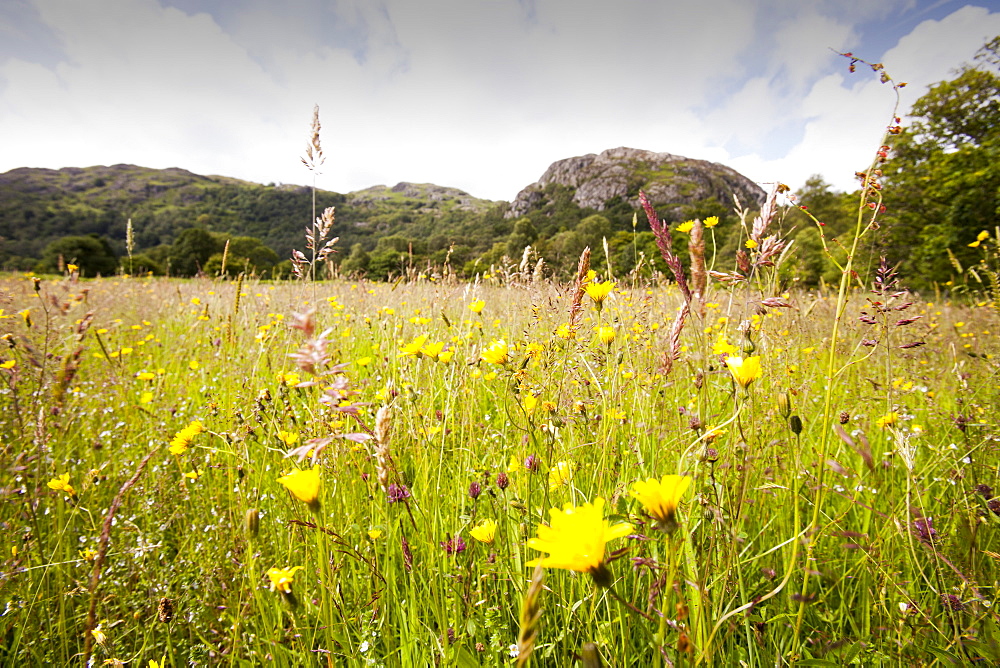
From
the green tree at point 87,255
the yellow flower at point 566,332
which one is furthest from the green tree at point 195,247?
the yellow flower at point 566,332

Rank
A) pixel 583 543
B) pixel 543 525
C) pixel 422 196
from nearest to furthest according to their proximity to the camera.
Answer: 1. pixel 583 543
2. pixel 543 525
3. pixel 422 196

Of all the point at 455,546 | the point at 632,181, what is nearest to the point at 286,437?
the point at 455,546

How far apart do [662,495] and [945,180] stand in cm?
2098

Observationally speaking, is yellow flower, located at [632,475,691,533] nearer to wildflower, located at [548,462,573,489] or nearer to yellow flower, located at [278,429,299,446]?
wildflower, located at [548,462,573,489]

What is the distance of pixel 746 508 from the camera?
1393 millimetres

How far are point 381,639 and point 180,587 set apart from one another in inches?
30.3

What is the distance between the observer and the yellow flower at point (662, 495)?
64 centimetres

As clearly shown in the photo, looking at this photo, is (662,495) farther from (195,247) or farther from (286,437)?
(195,247)

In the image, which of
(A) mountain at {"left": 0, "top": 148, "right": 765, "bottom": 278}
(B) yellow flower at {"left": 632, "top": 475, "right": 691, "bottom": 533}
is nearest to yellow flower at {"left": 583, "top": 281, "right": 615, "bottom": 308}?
(B) yellow flower at {"left": 632, "top": 475, "right": 691, "bottom": 533}

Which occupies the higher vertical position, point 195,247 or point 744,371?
point 195,247

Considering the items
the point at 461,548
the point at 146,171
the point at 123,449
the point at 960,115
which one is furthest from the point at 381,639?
the point at 146,171

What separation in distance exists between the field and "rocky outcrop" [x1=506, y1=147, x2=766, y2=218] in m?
75.0

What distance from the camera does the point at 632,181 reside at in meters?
89.6

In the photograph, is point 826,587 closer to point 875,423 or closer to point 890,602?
point 890,602
